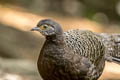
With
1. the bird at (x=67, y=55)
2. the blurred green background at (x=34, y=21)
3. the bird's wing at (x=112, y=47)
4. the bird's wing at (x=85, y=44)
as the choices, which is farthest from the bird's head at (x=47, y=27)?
the blurred green background at (x=34, y=21)

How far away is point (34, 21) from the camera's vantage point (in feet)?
64.3

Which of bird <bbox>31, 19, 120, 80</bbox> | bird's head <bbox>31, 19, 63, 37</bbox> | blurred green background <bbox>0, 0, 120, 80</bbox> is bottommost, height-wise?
bird <bbox>31, 19, 120, 80</bbox>

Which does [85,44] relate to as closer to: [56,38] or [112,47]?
[56,38]

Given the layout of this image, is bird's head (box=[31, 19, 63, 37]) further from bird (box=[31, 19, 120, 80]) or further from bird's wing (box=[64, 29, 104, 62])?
bird's wing (box=[64, 29, 104, 62])

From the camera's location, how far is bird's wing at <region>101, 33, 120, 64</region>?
923 cm

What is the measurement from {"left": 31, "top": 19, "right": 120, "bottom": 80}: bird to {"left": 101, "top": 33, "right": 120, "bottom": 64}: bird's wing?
0.83 meters

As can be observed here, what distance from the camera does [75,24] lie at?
20.1 meters

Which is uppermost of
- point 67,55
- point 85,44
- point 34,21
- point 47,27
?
point 34,21

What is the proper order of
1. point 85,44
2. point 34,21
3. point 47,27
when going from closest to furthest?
point 47,27 < point 85,44 < point 34,21

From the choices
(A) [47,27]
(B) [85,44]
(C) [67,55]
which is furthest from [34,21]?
(A) [47,27]

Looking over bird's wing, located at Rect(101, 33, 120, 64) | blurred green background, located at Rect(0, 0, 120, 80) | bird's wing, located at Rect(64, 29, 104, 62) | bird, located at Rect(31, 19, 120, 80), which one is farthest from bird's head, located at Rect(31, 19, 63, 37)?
blurred green background, located at Rect(0, 0, 120, 80)

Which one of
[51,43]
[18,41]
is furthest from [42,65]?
[18,41]

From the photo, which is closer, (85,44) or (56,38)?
(56,38)

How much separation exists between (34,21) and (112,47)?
10.6 m
